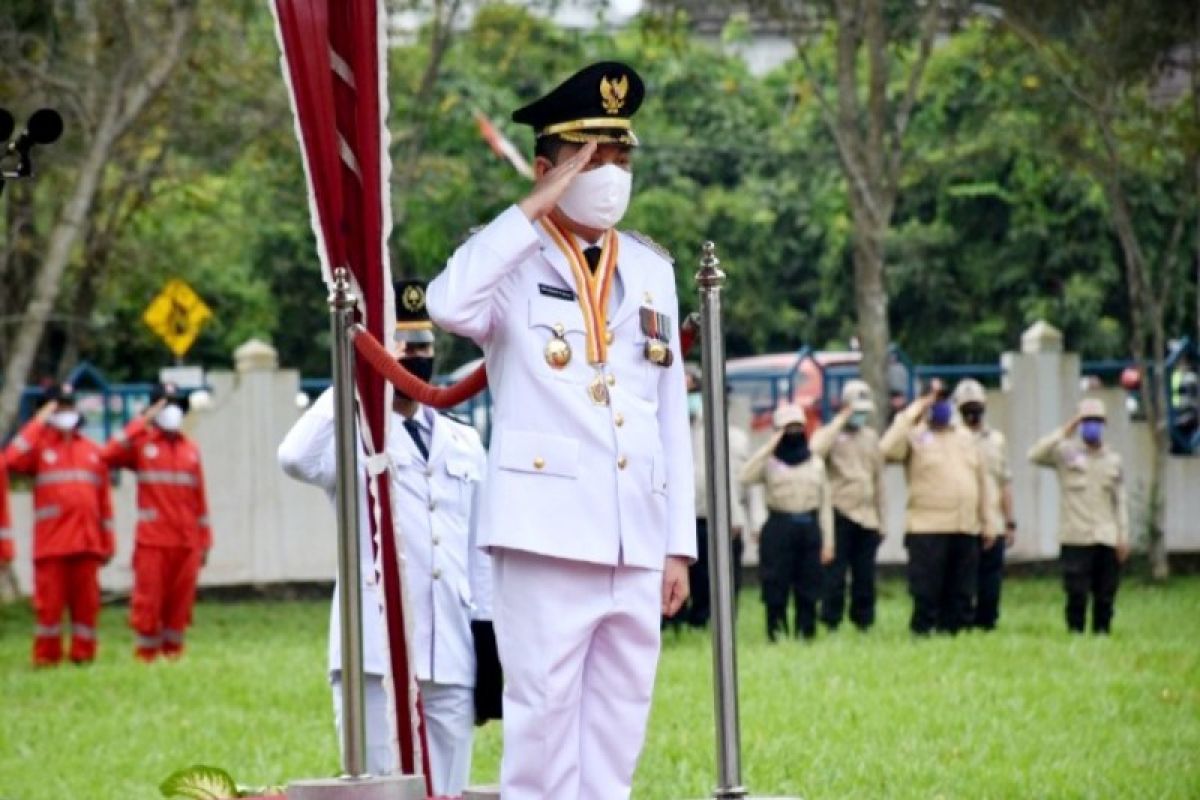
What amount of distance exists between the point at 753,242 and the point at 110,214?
17928 mm

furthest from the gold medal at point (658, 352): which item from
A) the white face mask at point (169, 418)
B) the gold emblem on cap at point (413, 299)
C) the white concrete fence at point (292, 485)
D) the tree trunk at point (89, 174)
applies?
the white concrete fence at point (292, 485)

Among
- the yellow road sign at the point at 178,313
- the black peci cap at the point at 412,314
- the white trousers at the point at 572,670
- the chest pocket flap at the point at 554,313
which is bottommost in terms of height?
the white trousers at the point at 572,670

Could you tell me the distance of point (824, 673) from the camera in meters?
17.2

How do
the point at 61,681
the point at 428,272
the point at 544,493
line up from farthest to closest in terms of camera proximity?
the point at 428,272, the point at 61,681, the point at 544,493

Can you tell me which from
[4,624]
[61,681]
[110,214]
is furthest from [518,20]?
[61,681]

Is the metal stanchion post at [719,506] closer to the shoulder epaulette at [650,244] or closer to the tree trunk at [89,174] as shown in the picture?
the shoulder epaulette at [650,244]

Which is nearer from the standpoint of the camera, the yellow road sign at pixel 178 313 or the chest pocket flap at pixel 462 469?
the chest pocket flap at pixel 462 469

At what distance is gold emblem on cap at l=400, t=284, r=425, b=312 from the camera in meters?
9.38

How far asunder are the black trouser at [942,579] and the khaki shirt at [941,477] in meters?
0.10

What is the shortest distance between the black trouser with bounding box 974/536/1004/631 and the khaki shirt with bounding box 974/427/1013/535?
20 cm

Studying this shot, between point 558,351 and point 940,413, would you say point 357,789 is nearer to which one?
point 558,351

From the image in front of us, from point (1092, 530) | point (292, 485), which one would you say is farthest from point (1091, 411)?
point (292, 485)

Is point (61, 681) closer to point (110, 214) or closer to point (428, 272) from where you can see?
point (110, 214)

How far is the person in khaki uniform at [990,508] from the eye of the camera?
2156cm
